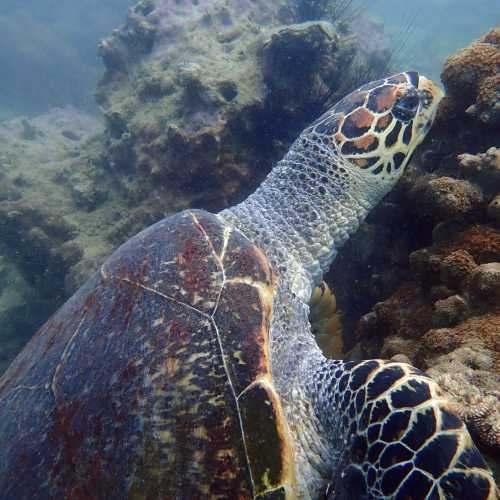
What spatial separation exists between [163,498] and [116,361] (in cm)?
52

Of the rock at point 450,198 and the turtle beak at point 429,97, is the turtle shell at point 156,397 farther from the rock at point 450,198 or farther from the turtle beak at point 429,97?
the turtle beak at point 429,97

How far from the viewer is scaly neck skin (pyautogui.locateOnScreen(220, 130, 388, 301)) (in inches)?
92.4

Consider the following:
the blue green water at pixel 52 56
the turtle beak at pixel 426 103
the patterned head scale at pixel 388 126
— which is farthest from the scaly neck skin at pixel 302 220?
the blue green water at pixel 52 56

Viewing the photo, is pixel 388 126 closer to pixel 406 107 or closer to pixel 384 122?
pixel 384 122

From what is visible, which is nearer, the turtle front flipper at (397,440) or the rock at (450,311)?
the turtle front flipper at (397,440)

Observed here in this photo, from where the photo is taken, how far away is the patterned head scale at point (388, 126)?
2441 mm

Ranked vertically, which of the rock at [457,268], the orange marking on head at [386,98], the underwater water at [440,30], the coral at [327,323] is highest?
the underwater water at [440,30]

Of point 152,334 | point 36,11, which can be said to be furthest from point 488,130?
point 36,11

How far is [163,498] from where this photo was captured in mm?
1191

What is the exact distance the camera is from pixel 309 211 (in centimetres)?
244

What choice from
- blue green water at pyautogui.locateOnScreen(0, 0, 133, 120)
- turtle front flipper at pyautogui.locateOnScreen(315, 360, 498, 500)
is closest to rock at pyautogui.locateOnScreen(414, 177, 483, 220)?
turtle front flipper at pyautogui.locateOnScreen(315, 360, 498, 500)

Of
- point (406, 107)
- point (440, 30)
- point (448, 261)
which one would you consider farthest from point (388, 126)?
point (440, 30)

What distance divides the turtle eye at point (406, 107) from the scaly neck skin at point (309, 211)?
1.56 ft

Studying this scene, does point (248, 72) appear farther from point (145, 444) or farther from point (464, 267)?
point (145, 444)
